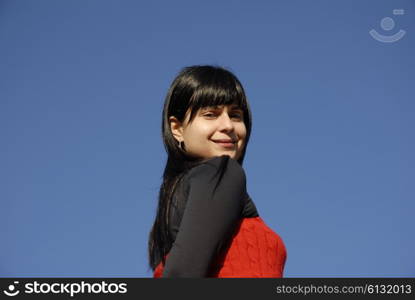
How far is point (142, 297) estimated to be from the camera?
229 cm

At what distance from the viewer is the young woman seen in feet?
6.18

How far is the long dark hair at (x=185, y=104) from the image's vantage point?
7.75 feet

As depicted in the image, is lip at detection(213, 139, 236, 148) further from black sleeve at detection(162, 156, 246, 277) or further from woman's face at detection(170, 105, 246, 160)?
black sleeve at detection(162, 156, 246, 277)

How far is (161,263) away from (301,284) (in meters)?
0.83

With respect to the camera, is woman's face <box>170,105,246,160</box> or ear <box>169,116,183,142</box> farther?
ear <box>169,116,183,142</box>

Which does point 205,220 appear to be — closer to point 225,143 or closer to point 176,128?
point 225,143

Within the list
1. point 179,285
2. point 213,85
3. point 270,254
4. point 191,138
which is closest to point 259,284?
point 270,254

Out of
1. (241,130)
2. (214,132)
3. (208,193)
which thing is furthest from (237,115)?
(208,193)

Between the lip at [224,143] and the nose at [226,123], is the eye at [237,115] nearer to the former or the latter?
the nose at [226,123]

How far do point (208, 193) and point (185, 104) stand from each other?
682 millimetres

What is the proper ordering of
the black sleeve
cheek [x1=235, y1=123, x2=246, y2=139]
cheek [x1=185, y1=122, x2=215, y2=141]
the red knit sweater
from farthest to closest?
cheek [x1=235, y1=123, x2=246, y2=139], cheek [x1=185, y1=122, x2=215, y2=141], the red knit sweater, the black sleeve

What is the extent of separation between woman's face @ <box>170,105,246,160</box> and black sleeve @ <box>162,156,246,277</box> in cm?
31

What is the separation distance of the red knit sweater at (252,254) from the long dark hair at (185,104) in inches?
14.8

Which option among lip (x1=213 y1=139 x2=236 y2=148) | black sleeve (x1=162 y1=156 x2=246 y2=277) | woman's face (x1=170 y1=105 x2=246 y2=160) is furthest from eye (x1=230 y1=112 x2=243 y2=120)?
black sleeve (x1=162 y1=156 x2=246 y2=277)
